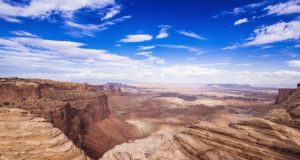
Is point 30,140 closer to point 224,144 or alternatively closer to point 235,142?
point 224,144

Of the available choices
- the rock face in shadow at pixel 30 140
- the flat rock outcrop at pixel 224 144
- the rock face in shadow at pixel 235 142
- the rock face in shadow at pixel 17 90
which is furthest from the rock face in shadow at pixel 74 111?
the rock face in shadow at pixel 235 142

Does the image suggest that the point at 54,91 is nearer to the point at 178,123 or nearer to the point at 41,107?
the point at 41,107

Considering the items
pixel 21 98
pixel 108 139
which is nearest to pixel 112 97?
pixel 108 139

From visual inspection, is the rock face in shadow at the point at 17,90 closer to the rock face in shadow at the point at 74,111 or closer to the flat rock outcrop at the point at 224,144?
the rock face in shadow at the point at 74,111

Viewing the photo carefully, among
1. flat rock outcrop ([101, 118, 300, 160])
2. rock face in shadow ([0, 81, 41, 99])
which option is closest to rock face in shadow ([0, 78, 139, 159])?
rock face in shadow ([0, 81, 41, 99])

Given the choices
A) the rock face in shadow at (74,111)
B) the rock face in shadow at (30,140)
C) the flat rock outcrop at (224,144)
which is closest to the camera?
the flat rock outcrop at (224,144)

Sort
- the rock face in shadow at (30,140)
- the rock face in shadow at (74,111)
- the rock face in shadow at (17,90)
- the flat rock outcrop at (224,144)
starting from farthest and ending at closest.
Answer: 1. the rock face in shadow at (17,90)
2. the rock face in shadow at (74,111)
3. the rock face in shadow at (30,140)
4. the flat rock outcrop at (224,144)

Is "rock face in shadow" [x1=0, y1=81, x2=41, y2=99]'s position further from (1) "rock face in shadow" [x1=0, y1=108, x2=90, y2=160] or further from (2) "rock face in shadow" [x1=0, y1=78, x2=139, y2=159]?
(1) "rock face in shadow" [x1=0, y1=108, x2=90, y2=160]
